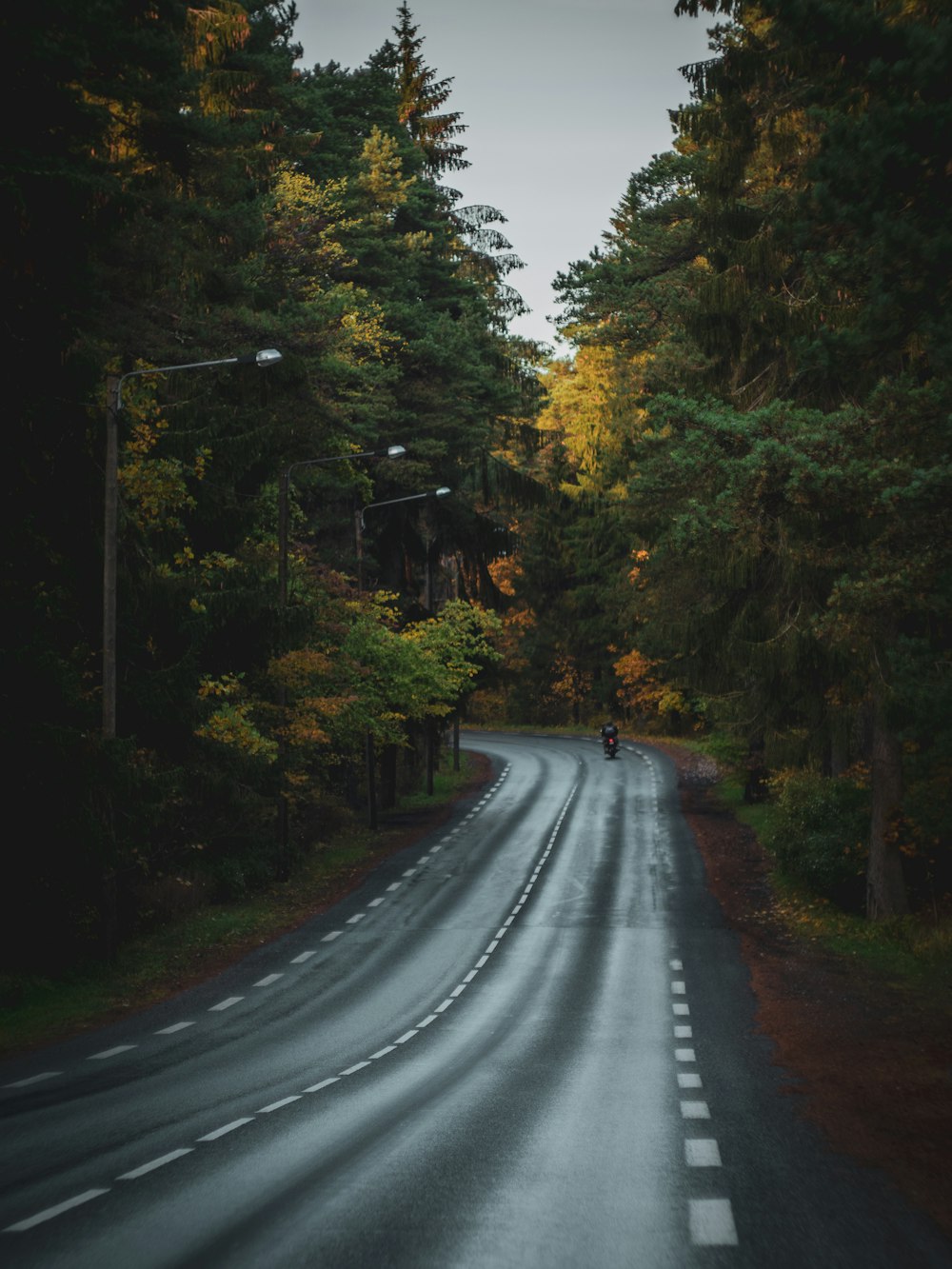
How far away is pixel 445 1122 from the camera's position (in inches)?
444

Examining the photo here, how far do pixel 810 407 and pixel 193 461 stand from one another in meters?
11.5

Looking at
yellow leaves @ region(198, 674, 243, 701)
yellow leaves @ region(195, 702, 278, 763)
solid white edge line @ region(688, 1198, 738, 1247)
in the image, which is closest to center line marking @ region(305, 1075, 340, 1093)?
solid white edge line @ region(688, 1198, 738, 1247)

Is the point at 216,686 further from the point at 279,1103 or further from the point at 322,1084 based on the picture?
the point at 279,1103

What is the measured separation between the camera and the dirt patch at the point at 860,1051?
10.1 metres

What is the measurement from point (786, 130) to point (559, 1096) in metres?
18.5

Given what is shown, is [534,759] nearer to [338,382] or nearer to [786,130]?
[338,382]

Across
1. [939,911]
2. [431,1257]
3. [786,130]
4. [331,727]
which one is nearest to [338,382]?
[331,727]

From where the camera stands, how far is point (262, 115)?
1073 inches

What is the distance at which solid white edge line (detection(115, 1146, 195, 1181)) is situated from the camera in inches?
371

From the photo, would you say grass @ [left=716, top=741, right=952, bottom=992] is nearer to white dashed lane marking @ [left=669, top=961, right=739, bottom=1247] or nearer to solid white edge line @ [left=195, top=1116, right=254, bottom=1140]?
white dashed lane marking @ [left=669, top=961, right=739, bottom=1247]

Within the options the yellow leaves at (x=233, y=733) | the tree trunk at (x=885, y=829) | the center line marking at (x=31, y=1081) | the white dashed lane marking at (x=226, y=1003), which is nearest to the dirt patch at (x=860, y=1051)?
the tree trunk at (x=885, y=829)

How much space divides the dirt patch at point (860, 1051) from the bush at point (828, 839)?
4.00 ft

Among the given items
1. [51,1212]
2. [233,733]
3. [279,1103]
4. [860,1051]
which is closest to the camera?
[51,1212]

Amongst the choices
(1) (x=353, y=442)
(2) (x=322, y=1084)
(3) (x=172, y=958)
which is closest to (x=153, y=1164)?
(2) (x=322, y=1084)
